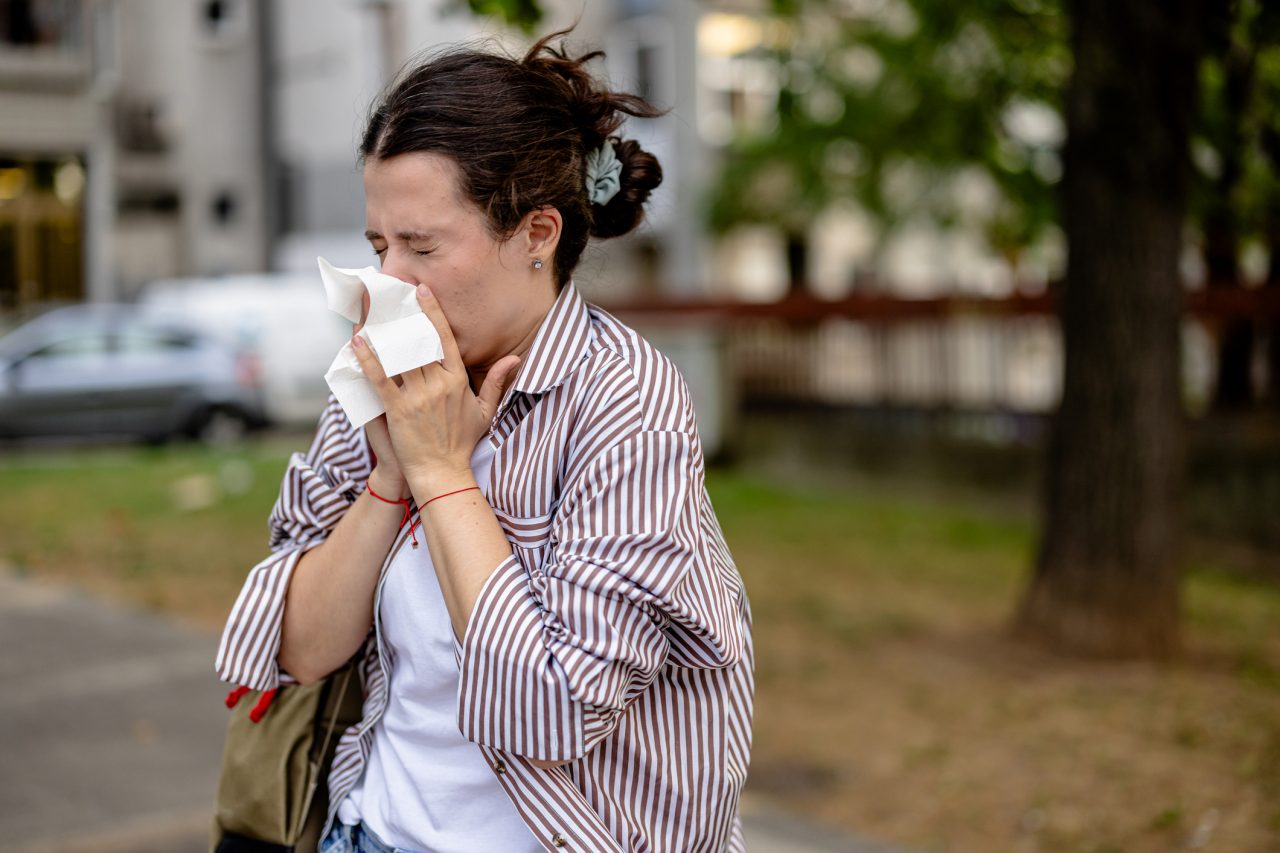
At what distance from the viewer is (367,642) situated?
1.96 meters

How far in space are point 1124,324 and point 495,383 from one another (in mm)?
4849

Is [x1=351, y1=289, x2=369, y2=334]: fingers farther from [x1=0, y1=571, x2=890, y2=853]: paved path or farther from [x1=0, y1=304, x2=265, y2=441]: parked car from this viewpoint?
[x1=0, y1=304, x2=265, y2=441]: parked car

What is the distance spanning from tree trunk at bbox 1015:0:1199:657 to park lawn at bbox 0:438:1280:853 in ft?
0.97

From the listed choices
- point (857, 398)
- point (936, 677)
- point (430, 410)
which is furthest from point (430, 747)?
point (857, 398)

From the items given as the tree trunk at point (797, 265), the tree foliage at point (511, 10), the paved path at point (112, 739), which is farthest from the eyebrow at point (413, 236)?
the tree trunk at point (797, 265)

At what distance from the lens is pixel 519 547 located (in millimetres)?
1717

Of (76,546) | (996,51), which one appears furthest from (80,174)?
(996,51)

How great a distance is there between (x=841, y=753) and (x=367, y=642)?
137 inches

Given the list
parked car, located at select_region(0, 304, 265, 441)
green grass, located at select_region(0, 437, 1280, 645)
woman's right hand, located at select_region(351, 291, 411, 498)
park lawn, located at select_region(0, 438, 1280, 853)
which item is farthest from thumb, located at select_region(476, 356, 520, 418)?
parked car, located at select_region(0, 304, 265, 441)

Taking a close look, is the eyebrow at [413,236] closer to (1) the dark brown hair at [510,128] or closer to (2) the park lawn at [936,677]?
(1) the dark brown hair at [510,128]

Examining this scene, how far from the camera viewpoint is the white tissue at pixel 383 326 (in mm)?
1678

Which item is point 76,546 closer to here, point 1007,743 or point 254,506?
point 254,506

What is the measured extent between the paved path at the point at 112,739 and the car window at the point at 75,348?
341 inches

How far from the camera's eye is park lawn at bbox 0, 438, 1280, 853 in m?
4.52
